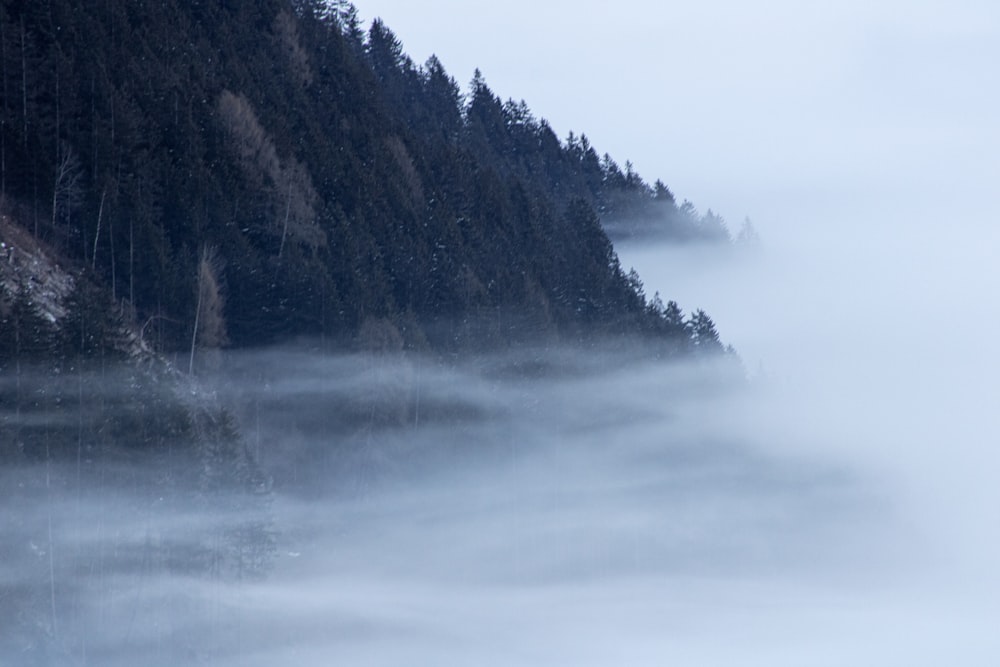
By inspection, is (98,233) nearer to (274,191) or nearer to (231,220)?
(231,220)

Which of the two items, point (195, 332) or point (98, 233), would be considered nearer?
point (98, 233)

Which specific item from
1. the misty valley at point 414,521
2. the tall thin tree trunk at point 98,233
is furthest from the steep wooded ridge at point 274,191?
the misty valley at point 414,521

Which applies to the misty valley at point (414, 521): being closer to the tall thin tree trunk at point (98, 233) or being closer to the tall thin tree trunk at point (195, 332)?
the tall thin tree trunk at point (195, 332)

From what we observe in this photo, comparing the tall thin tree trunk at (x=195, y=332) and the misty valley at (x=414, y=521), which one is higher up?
the tall thin tree trunk at (x=195, y=332)

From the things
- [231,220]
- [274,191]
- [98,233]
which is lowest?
[98,233]

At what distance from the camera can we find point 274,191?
52.3 m

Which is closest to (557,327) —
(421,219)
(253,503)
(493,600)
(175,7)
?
(421,219)

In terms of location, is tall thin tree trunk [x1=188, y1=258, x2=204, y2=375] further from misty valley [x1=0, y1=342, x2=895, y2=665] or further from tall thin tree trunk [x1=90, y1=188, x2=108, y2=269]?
tall thin tree trunk [x1=90, y1=188, x2=108, y2=269]

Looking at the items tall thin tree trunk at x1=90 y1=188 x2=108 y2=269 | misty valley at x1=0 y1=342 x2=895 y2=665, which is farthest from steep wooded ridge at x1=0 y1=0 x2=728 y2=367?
misty valley at x1=0 y1=342 x2=895 y2=665

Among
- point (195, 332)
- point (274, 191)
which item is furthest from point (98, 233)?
point (274, 191)

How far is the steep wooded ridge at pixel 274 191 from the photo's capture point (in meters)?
40.4

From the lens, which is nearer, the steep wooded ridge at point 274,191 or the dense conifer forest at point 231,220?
the dense conifer forest at point 231,220

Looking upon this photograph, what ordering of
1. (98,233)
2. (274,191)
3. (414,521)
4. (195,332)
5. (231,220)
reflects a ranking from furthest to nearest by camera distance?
(414,521)
(274,191)
(231,220)
(195,332)
(98,233)

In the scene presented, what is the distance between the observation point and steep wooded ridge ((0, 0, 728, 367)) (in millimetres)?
40375
